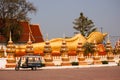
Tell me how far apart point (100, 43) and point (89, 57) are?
9091 mm

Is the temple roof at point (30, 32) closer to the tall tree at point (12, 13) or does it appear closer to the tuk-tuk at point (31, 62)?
the tall tree at point (12, 13)

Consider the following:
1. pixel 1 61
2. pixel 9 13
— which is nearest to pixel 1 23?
pixel 9 13

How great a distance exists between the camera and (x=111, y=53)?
3728 cm

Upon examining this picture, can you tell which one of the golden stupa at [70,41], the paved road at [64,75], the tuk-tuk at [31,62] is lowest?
the paved road at [64,75]

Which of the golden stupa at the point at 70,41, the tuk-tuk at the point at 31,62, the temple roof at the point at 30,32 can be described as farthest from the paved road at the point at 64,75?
the temple roof at the point at 30,32

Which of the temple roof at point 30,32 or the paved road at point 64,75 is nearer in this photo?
the paved road at point 64,75

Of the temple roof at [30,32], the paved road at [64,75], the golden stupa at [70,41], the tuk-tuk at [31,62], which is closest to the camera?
the paved road at [64,75]

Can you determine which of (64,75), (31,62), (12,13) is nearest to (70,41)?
(12,13)

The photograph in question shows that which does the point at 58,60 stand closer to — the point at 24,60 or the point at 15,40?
the point at 24,60

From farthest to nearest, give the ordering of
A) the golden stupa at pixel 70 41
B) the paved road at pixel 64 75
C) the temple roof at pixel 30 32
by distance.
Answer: the temple roof at pixel 30 32
the golden stupa at pixel 70 41
the paved road at pixel 64 75

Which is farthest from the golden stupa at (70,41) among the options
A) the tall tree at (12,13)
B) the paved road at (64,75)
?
the paved road at (64,75)

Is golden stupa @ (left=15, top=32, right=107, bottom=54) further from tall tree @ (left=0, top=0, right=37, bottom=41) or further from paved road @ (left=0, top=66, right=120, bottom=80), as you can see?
paved road @ (left=0, top=66, right=120, bottom=80)

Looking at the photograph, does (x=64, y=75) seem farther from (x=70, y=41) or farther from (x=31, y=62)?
(x=70, y=41)

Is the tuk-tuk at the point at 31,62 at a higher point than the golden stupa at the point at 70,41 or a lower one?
lower
